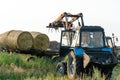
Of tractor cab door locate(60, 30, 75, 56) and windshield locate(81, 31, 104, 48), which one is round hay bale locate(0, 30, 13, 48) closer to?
tractor cab door locate(60, 30, 75, 56)

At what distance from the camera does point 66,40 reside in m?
14.9

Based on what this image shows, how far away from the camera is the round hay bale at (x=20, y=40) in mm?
21422

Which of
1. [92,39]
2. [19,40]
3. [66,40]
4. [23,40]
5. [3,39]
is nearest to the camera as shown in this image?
→ [92,39]

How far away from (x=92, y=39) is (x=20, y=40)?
333 inches

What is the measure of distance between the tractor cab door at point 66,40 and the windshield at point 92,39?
80 cm

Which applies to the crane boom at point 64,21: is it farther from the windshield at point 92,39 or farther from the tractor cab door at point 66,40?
the windshield at point 92,39

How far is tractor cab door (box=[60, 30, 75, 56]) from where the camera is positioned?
14.5 m

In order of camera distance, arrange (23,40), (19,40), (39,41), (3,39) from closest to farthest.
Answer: (19,40) < (23,40) < (39,41) < (3,39)

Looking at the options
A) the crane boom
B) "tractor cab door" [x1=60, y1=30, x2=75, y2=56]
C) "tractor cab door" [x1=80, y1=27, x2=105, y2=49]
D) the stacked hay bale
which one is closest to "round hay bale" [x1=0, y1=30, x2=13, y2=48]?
the stacked hay bale

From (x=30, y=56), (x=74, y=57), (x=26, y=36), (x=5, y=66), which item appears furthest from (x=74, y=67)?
(x=26, y=36)

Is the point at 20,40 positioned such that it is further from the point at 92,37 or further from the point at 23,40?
the point at 92,37

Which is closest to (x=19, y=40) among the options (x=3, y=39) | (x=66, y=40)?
(x=3, y=39)

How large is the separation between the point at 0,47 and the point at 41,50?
3264 mm

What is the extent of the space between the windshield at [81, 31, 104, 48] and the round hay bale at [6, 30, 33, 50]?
8.24m
